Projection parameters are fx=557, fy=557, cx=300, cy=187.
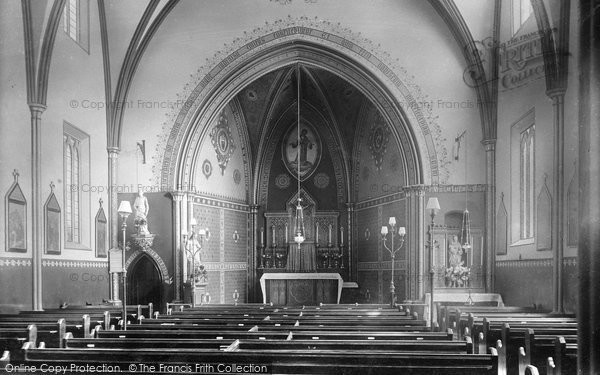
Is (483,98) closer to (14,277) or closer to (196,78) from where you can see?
(196,78)

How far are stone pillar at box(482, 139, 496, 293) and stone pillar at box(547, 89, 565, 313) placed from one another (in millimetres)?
4537

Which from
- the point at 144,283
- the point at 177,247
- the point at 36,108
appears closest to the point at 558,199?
the point at 177,247

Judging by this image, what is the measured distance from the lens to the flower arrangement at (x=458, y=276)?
17.3 metres

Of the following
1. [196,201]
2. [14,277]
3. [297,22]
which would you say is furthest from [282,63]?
[14,277]

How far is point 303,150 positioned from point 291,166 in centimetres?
90

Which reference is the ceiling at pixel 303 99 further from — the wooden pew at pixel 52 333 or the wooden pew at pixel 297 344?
the wooden pew at pixel 297 344

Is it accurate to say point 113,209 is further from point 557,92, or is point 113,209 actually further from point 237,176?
point 557,92

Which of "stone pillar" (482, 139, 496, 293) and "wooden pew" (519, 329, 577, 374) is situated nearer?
"wooden pew" (519, 329, 577, 374)

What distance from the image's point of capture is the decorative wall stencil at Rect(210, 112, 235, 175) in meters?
21.8

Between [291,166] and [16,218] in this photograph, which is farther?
[291,166]

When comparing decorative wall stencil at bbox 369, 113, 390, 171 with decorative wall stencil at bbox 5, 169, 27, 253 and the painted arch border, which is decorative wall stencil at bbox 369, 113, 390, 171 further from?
decorative wall stencil at bbox 5, 169, 27, 253

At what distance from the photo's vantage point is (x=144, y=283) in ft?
62.4

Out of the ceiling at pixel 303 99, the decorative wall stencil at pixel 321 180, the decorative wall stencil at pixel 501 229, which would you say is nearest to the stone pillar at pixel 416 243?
the decorative wall stencil at pixel 501 229

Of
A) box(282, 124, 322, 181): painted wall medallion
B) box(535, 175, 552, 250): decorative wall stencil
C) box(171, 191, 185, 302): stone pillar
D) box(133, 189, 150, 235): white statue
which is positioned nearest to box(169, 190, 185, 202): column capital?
box(171, 191, 185, 302): stone pillar
